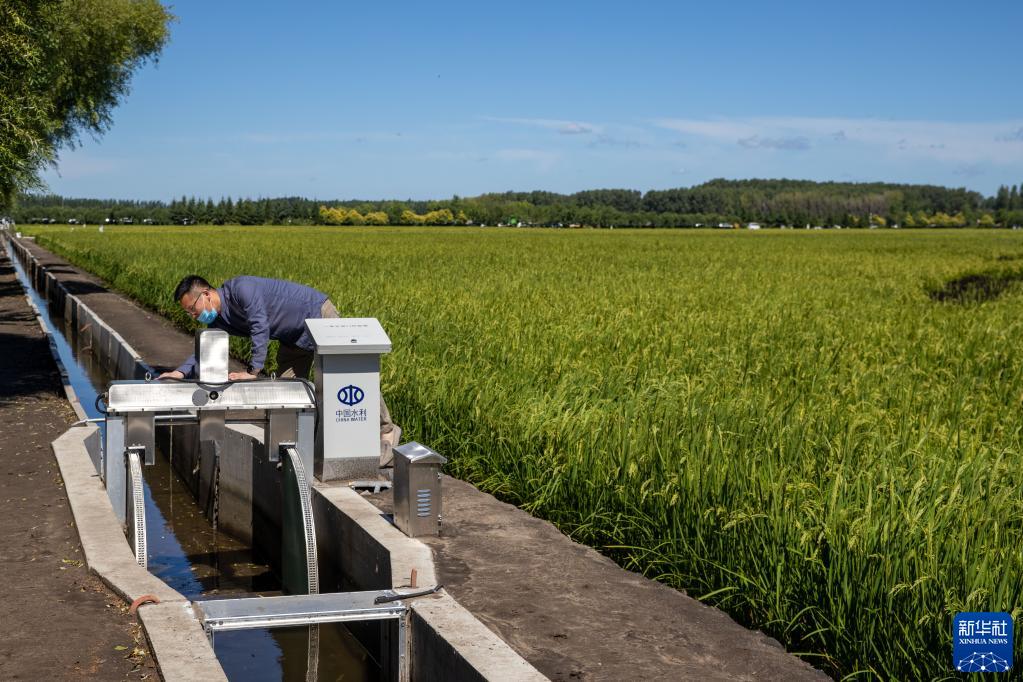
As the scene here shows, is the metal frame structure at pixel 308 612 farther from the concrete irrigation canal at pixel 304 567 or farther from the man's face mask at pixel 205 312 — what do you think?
the man's face mask at pixel 205 312

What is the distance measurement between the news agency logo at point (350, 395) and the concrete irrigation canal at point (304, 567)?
10 mm

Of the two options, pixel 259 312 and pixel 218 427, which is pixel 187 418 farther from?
pixel 259 312

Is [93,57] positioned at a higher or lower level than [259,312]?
higher

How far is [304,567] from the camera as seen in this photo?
288 inches

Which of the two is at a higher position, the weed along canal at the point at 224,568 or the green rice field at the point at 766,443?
the green rice field at the point at 766,443

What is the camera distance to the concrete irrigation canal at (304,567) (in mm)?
5320

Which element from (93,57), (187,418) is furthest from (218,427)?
(93,57)

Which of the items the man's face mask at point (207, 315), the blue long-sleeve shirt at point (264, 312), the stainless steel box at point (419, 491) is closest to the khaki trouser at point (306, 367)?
the blue long-sleeve shirt at point (264, 312)

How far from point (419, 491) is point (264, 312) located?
2.27 meters

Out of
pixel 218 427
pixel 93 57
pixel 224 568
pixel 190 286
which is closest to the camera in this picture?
pixel 218 427

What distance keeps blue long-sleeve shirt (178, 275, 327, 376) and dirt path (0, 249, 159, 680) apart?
1.48 metres

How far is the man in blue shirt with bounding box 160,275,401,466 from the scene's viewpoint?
7922mm

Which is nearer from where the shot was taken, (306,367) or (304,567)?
(304,567)

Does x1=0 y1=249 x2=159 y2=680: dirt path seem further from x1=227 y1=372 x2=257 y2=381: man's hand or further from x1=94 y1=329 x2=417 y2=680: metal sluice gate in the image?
x1=227 y1=372 x2=257 y2=381: man's hand
